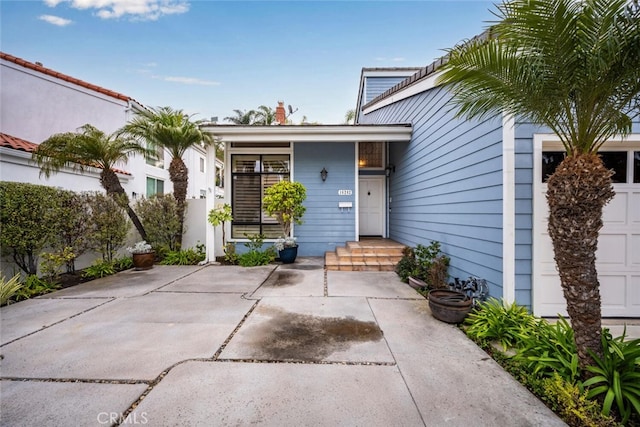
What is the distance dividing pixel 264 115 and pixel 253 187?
13377 mm

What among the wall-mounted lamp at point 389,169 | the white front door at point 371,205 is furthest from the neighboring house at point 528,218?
the white front door at point 371,205

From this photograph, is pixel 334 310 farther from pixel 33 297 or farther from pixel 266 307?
pixel 33 297

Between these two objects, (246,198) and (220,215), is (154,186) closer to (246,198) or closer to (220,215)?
(246,198)

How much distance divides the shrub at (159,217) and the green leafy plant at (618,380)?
790 cm

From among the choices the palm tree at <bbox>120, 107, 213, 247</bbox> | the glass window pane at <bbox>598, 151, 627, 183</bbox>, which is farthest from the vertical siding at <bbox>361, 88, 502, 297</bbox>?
the palm tree at <bbox>120, 107, 213, 247</bbox>

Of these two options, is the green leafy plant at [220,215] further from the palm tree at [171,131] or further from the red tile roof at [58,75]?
the red tile roof at [58,75]

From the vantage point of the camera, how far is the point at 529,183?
3107 millimetres

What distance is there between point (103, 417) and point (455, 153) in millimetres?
5063

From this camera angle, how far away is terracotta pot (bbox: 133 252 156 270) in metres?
6.04

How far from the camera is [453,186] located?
167 inches

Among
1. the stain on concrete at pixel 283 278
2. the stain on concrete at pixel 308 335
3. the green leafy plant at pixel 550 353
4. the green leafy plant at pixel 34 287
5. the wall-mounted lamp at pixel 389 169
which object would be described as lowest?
the stain on concrete at pixel 283 278

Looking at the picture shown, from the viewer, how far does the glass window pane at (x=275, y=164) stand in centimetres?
742

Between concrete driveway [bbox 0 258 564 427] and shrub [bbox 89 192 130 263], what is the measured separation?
192 centimetres

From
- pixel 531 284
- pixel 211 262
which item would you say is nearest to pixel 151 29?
pixel 211 262
